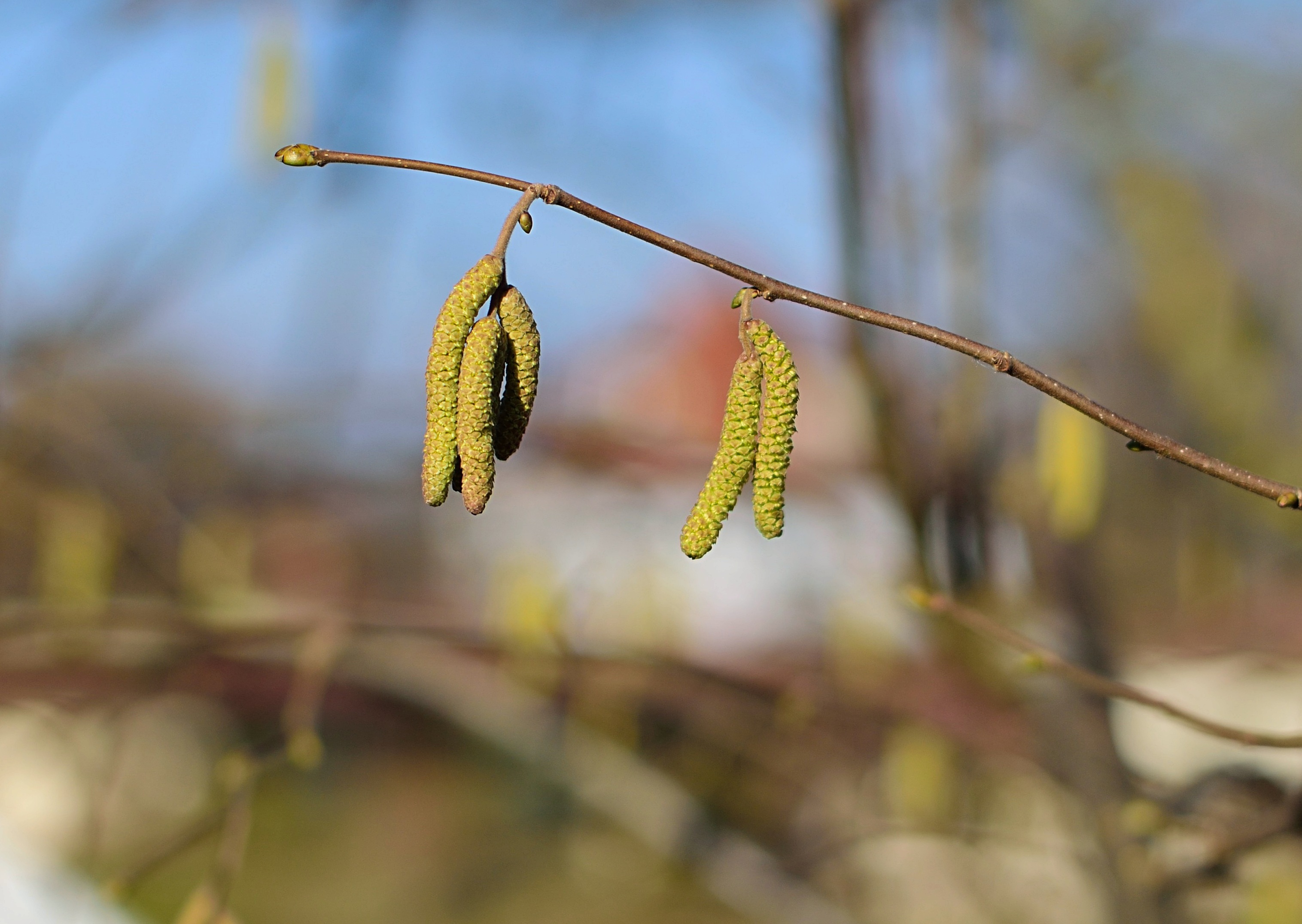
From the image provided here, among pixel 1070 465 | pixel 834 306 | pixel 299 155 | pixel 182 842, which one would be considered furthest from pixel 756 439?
pixel 182 842

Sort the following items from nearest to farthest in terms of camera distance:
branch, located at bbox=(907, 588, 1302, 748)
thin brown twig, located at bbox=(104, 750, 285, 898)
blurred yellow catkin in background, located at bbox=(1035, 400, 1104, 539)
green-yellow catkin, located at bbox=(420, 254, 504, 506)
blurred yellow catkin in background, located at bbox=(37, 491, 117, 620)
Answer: green-yellow catkin, located at bbox=(420, 254, 504, 506) < branch, located at bbox=(907, 588, 1302, 748) < thin brown twig, located at bbox=(104, 750, 285, 898) < blurred yellow catkin in background, located at bbox=(1035, 400, 1104, 539) < blurred yellow catkin in background, located at bbox=(37, 491, 117, 620)

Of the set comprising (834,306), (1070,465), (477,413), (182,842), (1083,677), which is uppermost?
(1070,465)

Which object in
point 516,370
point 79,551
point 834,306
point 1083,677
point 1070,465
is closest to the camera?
point 834,306

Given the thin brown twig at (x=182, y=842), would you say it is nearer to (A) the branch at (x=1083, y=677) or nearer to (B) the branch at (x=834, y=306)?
(A) the branch at (x=1083, y=677)

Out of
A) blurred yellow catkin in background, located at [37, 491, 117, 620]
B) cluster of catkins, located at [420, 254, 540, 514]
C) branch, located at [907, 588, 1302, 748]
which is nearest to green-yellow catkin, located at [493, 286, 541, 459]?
cluster of catkins, located at [420, 254, 540, 514]

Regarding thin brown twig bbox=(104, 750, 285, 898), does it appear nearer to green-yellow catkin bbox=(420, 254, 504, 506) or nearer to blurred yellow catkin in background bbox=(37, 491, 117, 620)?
blurred yellow catkin in background bbox=(37, 491, 117, 620)

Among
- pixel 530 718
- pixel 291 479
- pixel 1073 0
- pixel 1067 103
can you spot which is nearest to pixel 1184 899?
pixel 530 718

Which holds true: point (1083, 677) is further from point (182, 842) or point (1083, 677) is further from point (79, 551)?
point (79, 551)
